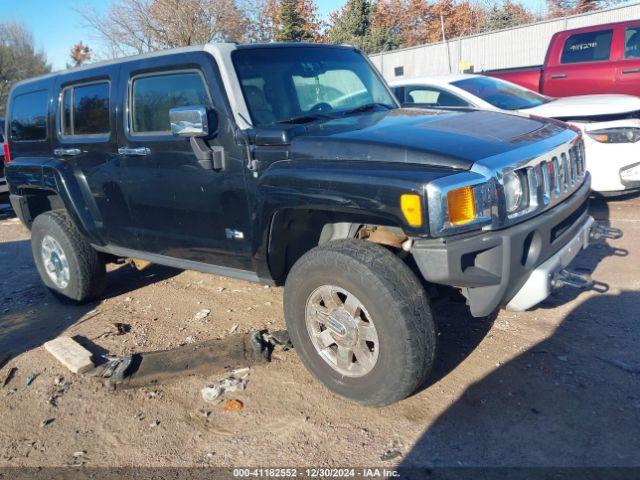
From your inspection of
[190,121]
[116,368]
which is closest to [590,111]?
[190,121]

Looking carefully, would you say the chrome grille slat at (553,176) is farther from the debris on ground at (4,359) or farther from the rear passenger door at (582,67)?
the rear passenger door at (582,67)

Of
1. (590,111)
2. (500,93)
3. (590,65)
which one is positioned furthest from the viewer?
(590,65)

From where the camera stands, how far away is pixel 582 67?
339 inches

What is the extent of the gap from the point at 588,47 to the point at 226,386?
7.99 m

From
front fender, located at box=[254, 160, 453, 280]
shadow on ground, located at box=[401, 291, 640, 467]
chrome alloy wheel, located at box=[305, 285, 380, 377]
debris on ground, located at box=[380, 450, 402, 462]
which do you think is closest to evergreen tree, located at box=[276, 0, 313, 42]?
front fender, located at box=[254, 160, 453, 280]

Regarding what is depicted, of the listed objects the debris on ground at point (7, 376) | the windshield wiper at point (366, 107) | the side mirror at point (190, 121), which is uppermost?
the side mirror at point (190, 121)

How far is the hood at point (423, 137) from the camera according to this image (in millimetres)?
2836

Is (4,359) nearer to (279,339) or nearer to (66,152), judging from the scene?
(66,152)

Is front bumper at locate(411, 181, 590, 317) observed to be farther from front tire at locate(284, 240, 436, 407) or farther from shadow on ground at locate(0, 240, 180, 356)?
shadow on ground at locate(0, 240, 180, 356)

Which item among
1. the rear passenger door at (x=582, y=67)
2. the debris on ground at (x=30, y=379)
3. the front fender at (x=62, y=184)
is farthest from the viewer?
the rear passenger door at (x=582, y=67)

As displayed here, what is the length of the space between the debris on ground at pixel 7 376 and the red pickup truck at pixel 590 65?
26.0 ft

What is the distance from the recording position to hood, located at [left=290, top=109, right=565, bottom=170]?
284 cm

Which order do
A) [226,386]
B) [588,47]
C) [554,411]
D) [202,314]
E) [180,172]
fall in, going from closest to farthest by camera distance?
[554,411], [226,386], [180,172], [202,314], [588,47]

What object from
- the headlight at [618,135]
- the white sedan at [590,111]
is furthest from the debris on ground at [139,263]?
the headlight at [618,135]
